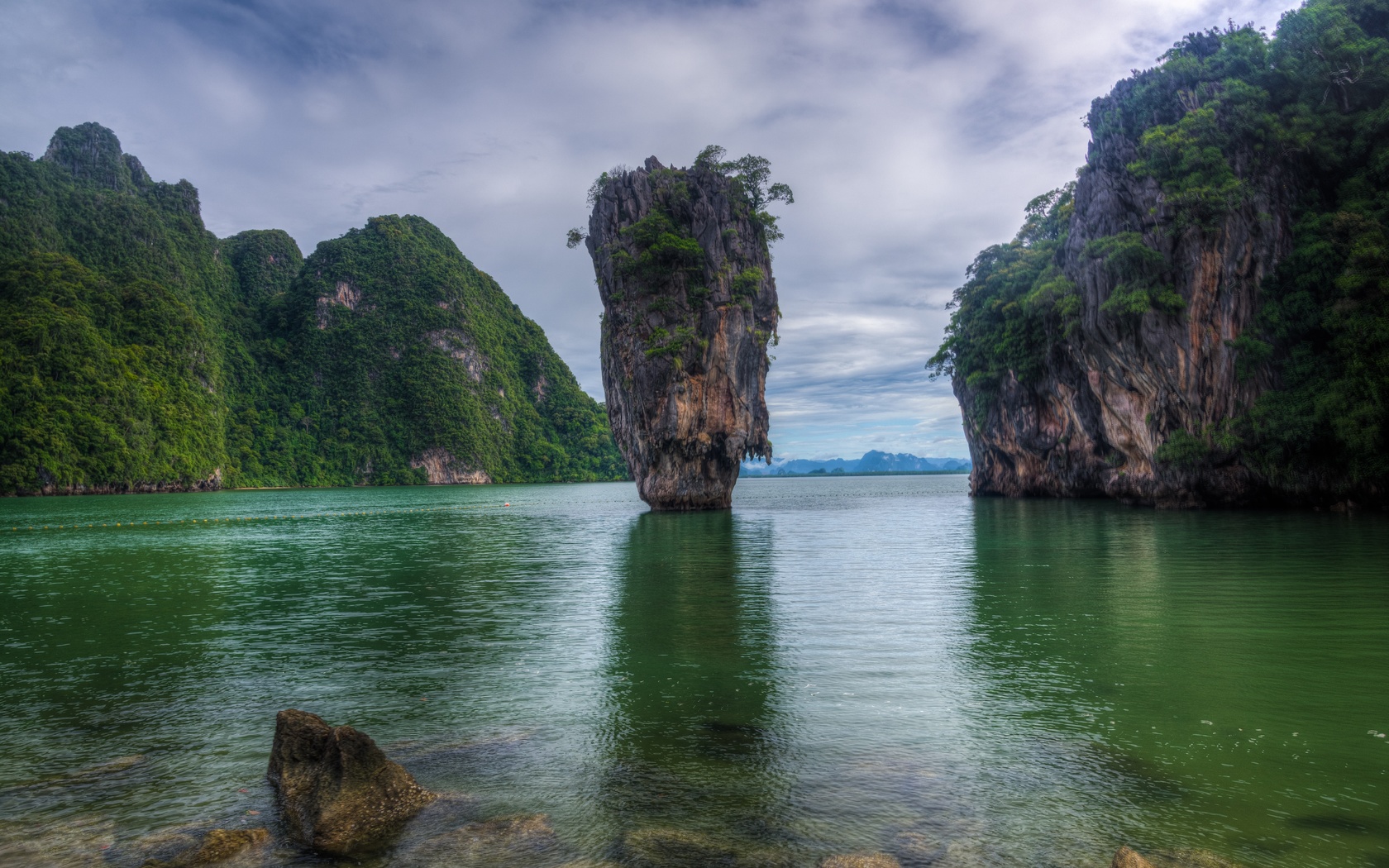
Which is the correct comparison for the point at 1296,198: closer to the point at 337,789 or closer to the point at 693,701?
the point at 693,701

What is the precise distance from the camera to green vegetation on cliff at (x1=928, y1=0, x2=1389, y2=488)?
27.2 m

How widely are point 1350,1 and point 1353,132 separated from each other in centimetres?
573

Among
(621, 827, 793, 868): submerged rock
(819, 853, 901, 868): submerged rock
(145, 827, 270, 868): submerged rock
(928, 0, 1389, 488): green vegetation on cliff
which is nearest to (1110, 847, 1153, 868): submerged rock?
A: (819, 853, 901, 868): submerged rock

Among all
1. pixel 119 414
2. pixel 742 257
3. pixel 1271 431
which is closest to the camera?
pixel 1271 431

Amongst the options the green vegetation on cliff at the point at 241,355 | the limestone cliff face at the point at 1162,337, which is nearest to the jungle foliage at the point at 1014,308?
the limestone cliff face at the point at 1162,337

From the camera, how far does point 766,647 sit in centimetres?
1147

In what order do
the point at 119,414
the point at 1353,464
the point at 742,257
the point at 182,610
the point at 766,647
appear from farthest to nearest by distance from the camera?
the point at 119,414 → the point at 742,257 → the point at 1353,464 → the point at 182,610 → the point at 766,647

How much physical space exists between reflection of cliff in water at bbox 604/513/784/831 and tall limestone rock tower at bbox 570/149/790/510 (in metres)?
24.2

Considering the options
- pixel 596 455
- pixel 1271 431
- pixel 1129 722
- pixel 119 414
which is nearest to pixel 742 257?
pixel 1271 431

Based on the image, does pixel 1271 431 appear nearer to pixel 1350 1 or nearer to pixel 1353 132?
pixel 1353 132

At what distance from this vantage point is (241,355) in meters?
133

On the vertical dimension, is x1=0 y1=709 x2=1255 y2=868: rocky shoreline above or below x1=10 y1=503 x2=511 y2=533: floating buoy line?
below

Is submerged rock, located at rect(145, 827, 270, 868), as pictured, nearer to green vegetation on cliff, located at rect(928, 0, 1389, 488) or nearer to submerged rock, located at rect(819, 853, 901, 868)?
submerged rock, located at rect(819, 853, 901, 868)

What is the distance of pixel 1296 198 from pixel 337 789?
4074 cm
